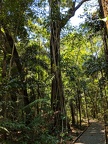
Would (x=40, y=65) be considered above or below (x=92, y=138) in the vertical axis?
above

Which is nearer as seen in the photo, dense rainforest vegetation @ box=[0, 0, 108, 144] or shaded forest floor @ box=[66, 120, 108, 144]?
dense rainforest vegetation @ box=[0, 0, 108, 144]

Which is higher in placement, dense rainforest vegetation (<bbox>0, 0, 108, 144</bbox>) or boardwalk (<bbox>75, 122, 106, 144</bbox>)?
dense rainforest vegetation (<bbox>0, 0, 108, 144</bbox>)

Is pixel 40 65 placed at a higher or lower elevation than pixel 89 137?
higher

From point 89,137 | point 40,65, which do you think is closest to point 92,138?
point 89,137

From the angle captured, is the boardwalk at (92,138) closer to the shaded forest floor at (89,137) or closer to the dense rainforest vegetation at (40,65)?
the shaded forest floor at (89,137)

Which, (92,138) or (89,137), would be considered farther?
(89,137)

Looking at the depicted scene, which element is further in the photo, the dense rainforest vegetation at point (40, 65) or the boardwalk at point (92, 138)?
the boardwalk at point (92, 138)

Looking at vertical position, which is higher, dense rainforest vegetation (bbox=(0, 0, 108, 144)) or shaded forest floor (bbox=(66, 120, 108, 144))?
dense rainforest vegetation (bbox=(0, 0, 108, 144))

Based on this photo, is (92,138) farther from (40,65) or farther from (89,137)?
(40,65)

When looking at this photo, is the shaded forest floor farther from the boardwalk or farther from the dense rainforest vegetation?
the dense rainforest vegetation

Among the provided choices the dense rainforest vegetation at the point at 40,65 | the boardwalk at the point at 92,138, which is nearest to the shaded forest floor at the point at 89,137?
the boardwalk at the point at 92,138

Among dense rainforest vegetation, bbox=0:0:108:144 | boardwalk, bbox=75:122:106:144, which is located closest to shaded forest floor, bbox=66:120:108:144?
boardwalk, bbox=75:122:106:144

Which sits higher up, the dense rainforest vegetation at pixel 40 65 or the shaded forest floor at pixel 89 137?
the dense rainforest vegetation at pixel 40 65

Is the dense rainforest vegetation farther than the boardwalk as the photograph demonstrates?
No
